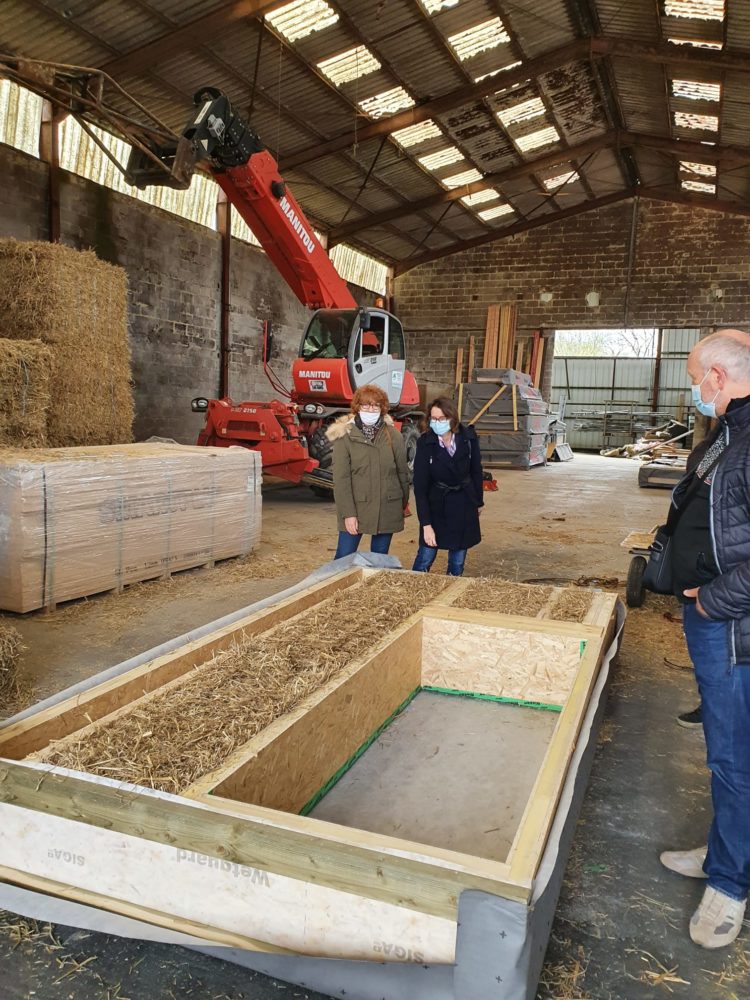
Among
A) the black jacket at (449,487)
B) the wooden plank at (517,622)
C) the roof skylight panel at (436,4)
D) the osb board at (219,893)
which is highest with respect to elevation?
the roof skylight panel at (436,4)

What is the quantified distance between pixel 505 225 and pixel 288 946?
2100cm

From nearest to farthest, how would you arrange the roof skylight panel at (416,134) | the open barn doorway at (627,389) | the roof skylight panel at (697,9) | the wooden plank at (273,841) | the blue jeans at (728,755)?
the wooden plank at (273,841)
the blue jeans at (728,755)
the roof skylight panel at (697,9)
the roof skylight panel at (416,134)
the open barn doorway at (627,389)

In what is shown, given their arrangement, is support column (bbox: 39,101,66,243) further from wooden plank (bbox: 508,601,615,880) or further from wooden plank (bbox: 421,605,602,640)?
wooden plank (bbox: 508,601,615,880)

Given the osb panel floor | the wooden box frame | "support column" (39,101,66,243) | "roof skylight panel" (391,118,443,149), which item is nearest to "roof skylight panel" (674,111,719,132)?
"roof skylight panel" (391,118,443,149)

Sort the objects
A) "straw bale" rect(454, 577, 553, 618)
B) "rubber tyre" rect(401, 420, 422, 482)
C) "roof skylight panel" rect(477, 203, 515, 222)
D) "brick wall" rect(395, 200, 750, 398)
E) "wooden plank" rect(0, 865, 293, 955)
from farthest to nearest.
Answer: "roof skylight panel" rect(477, 203, 515, 222)
"brick wall" rect(395, 200, 750, 398)
"rubber tyre" rect(401, 420, 422, 482)
"straw bale" rect(454, 577, 553, 618)
"wooden plank" rect(0, 865, 293, 955)

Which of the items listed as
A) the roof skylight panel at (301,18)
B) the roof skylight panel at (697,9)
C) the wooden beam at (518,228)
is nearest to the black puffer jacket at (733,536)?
the roof skylight panel at (301,18)

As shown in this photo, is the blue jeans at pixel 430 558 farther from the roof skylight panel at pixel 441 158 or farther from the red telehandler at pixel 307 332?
the roof skylight panel at pixel 441 158

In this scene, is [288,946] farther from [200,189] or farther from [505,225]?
[505,225]

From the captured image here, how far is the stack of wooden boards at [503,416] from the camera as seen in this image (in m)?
16.8

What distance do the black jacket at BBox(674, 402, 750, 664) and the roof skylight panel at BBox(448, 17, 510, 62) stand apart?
36.6ft

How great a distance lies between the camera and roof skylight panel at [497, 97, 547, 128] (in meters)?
14.1

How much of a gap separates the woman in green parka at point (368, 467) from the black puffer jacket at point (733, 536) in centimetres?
307

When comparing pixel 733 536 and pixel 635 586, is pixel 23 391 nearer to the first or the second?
pixel 635 586

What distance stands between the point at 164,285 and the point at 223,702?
11.0 metres
